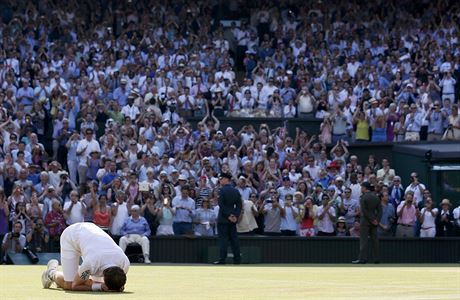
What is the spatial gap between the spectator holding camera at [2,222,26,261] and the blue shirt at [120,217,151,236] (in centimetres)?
212

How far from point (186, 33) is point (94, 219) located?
1386cm

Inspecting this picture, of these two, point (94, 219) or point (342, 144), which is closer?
point (94, 219)

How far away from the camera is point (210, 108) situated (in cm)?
3506

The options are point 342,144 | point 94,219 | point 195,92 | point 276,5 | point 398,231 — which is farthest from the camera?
point 276,5

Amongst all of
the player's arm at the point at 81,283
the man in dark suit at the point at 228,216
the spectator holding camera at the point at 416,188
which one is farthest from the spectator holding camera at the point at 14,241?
the player's arm at the point at 81,283

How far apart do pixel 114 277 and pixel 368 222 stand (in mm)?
12862

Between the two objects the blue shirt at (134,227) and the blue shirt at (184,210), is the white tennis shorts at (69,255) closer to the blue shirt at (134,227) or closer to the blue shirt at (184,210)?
the blue shirt at (134,227)

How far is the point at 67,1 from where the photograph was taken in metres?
41.1

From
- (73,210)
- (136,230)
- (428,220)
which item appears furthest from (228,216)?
(428,220)

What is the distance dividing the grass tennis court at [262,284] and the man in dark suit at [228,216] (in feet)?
11.0

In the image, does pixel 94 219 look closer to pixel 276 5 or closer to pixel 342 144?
pixel 342 144

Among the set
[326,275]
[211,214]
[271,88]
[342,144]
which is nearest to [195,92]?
[271,88]

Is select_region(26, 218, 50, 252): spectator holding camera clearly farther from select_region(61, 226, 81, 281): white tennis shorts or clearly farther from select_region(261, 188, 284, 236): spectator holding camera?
select_region(61, 226, 81, 281): white tennis shorts

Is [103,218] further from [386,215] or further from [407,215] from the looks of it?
[407,215]
